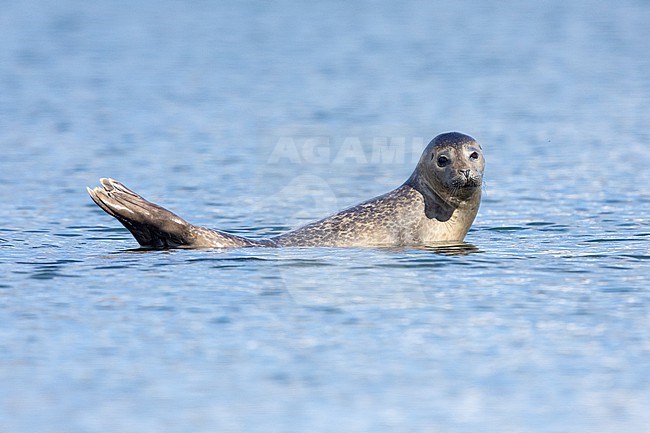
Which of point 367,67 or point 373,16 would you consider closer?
point 367,67

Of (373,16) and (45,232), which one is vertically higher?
(373,16)

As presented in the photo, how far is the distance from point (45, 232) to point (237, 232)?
1911 mm

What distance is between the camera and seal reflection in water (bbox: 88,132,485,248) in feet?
40.9

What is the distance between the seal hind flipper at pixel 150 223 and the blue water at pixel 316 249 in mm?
245

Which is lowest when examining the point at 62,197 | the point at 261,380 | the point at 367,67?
the point at 261,380

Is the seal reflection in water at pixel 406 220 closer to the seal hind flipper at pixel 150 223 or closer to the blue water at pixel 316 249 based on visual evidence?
the seal hind flipper at pixel 150 223

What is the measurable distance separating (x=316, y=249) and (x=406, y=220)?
3.07 ft

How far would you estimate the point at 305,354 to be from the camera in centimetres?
895

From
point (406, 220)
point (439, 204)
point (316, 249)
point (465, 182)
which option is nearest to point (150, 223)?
point (316, 249)

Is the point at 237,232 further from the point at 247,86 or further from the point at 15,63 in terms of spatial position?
the point at 15,63

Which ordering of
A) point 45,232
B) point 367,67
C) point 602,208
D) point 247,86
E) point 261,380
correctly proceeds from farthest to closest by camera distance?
point 367,67 < point 247,86 < point 602,208 < point 45,232 < point 261,380

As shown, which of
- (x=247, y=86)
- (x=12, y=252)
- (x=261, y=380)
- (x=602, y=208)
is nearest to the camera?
(x=261, y=380)

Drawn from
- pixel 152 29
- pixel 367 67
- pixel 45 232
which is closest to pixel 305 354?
pixel 45 232

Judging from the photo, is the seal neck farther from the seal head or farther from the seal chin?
the seal chin
